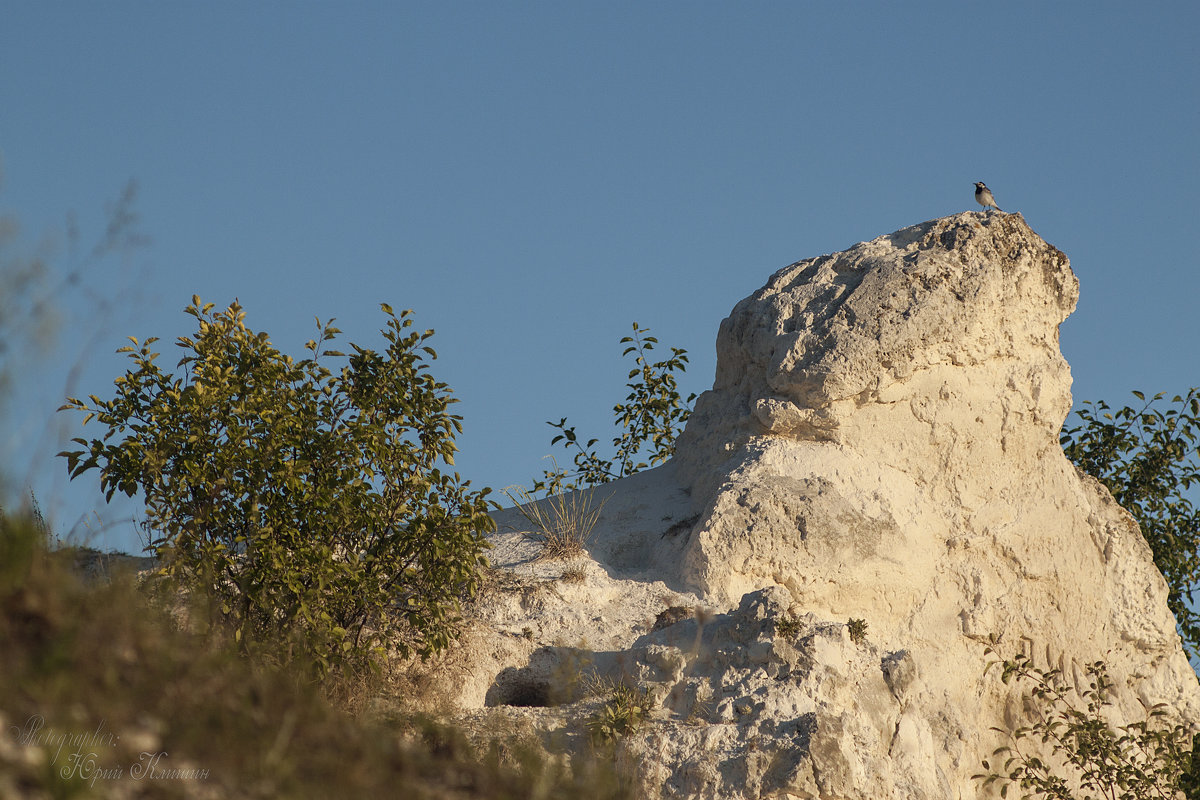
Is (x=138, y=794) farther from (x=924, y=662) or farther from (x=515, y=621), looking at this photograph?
(x=924, y=662)

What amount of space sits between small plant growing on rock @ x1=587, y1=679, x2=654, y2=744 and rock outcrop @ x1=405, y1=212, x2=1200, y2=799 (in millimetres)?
99

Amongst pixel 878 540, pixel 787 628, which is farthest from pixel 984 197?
pixel 787 628

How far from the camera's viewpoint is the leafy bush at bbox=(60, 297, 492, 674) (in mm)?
6953

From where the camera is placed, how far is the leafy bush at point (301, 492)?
6.95m

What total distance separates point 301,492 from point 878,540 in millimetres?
4564

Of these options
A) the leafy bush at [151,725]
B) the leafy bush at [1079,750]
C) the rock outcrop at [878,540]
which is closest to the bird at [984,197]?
the rock outcrop at [878,540]

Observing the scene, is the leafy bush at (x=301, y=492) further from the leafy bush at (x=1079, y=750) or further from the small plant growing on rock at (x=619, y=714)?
the leafy bush at (x=1079, y=750)

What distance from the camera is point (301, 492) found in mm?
7223

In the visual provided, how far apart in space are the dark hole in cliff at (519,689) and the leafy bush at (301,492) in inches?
28.8

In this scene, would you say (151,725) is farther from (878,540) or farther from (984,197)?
(984,197)

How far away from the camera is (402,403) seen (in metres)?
7.83

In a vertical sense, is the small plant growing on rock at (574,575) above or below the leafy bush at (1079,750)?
above

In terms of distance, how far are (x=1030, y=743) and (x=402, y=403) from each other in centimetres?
568

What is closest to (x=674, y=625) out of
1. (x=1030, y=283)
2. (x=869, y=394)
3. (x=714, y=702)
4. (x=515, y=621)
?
(x=714, y=702)
